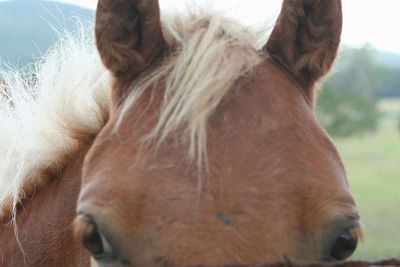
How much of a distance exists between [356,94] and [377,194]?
45.2m

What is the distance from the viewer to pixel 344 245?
1.51 meters

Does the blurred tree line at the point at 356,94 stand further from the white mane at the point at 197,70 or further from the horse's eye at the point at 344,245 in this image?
the horse's eye at the point at 344,245

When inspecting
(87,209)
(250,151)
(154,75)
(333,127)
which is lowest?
(333,127)

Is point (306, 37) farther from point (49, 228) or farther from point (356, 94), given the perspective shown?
point (356, 94)

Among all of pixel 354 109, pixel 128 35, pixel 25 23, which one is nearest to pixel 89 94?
pixel 128 35

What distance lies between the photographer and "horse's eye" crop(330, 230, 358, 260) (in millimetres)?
1497

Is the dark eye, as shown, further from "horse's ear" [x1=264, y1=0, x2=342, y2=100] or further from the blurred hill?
the blurred hill

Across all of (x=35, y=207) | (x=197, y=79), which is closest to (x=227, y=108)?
(x=197, y=79)

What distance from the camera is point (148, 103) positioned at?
1.63 metres

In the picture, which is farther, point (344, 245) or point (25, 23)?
point (25, 23)

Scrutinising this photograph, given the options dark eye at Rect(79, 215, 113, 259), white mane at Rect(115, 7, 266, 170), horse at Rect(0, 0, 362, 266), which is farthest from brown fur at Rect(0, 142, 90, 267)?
white mane at Rect(115, 7, 266, 170)

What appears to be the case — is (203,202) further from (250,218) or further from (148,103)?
(148,103)

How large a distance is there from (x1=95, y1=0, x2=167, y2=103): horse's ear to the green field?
7.22 metres

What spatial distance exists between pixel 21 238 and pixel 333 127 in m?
41.5
